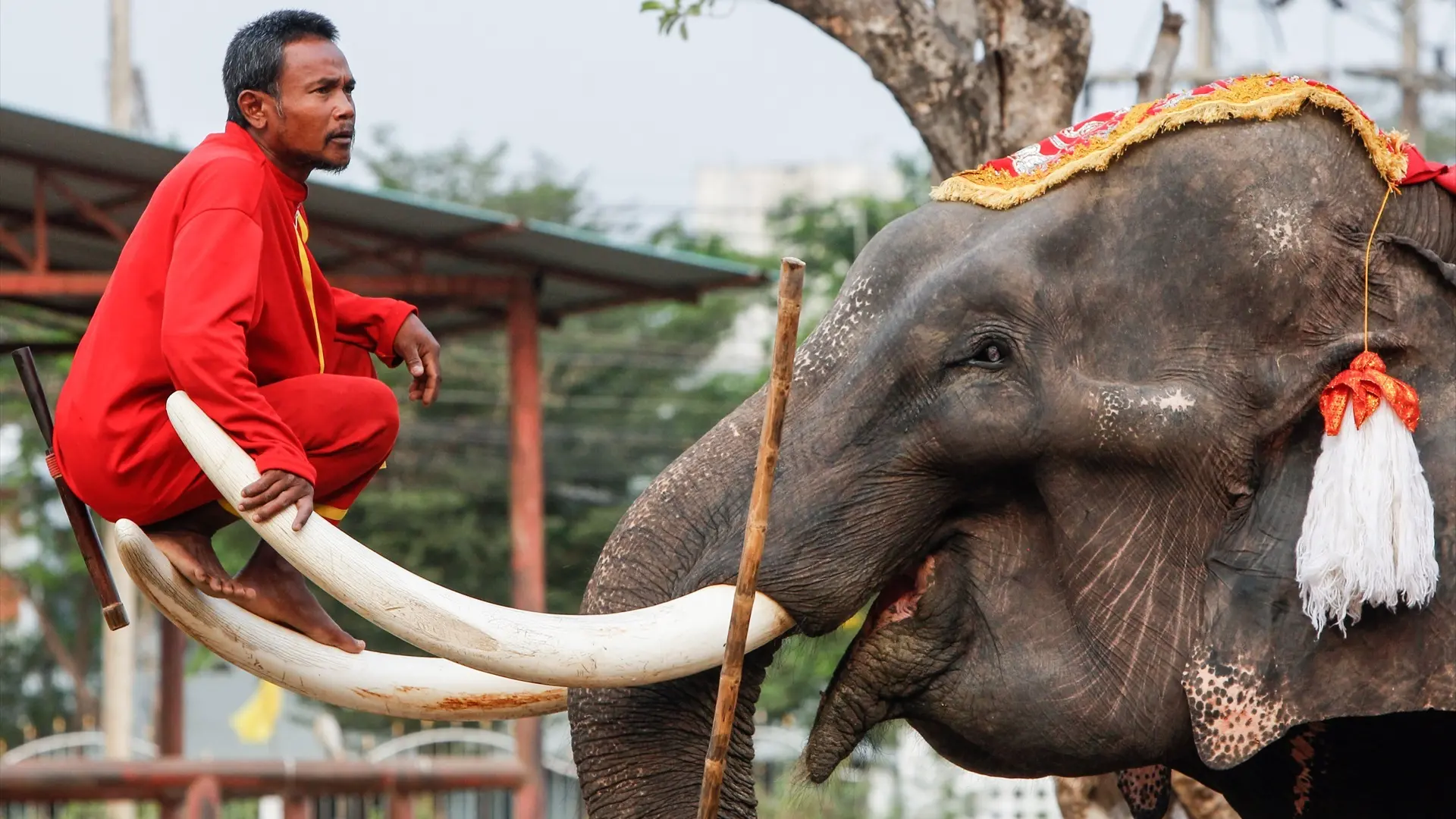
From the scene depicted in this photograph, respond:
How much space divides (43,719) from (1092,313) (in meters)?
26.6

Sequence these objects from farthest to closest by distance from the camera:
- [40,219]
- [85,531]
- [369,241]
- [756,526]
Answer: [369,241] → [40,219] → [85,531] → [756,526]

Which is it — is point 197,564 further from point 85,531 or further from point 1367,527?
point 1367,527

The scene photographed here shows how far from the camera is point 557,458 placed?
2498 centimetres

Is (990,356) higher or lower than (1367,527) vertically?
higher

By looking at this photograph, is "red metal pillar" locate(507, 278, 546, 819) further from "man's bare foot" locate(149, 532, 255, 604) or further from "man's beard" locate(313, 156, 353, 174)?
"man's bare foot" locate(149, 532, 255, 604)

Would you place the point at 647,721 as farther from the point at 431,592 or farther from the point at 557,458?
the point at 557,458

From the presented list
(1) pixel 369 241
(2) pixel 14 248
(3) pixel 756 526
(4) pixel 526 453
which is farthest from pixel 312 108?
(4) pixel 526 453

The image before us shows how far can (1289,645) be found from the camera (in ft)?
9.42

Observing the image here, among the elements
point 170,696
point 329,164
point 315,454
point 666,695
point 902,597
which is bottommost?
point 170,696

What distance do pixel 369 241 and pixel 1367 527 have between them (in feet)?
27.9

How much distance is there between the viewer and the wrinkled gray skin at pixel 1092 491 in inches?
115

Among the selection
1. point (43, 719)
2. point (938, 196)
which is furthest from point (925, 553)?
point (43, 719)

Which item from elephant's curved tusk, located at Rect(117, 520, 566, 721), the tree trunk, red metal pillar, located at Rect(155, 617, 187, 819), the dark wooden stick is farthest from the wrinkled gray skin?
red metal pillar, located at Rect(155, 617, 187, 819)

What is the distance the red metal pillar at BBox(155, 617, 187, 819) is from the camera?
11.3 metres
